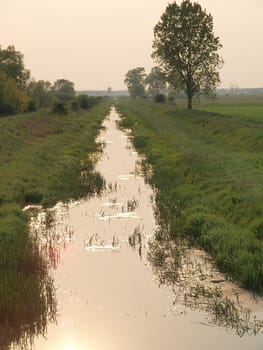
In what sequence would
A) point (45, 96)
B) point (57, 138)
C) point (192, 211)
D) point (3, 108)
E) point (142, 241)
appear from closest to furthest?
point (142, 241)
point (192, 211)
point (57, 138)
point (3, 108)
point (45, 96)

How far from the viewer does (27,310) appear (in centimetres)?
823

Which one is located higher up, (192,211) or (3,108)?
(3,108)

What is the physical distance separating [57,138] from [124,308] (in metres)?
29.7

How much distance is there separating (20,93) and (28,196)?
4551 centimetres

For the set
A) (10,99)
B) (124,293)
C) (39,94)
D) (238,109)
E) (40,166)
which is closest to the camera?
(124,293)

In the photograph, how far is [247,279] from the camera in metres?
9.37

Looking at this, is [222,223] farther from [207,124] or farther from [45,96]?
[45,96]

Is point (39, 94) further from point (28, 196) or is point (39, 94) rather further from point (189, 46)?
point (28, 196)

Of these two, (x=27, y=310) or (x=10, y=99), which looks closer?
(x=27, y=310)

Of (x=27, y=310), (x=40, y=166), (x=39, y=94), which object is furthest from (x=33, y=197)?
(x=39, y=94)

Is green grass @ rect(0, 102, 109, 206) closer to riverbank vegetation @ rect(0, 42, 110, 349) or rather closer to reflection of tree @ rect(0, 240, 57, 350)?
riverbank vegetation @ rect(0, 42, 110, 349)

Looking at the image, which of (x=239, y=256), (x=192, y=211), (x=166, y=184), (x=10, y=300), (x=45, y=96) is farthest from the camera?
(x=45, y=96)

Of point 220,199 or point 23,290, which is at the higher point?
point 220,199

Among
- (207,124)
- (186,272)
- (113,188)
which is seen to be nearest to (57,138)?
(207,124)
